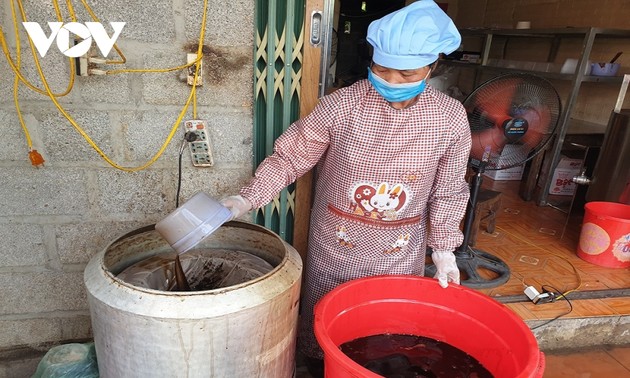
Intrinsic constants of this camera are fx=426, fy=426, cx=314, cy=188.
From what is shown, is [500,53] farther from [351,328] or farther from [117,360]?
[117,360]

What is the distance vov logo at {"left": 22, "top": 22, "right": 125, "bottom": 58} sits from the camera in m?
1.53

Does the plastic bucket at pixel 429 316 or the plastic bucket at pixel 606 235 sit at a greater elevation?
the plastic bucket at pixel 429 316

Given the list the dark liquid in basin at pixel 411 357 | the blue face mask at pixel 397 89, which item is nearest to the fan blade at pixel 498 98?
the blue face mask at pixel 397 89

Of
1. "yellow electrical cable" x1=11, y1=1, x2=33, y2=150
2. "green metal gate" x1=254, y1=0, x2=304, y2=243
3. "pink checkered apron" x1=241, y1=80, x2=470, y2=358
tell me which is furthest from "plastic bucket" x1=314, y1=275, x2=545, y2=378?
"yellow electrical cable" x1=11, y1=1, x2=33, y2=150

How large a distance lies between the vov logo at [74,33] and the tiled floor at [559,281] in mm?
1682

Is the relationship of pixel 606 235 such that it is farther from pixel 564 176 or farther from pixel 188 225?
pixel 188 225

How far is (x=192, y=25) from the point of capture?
1.59 metres

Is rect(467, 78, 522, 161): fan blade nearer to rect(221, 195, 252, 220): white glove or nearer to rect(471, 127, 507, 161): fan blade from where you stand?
rect(471, 127, 507, 161): fan blade

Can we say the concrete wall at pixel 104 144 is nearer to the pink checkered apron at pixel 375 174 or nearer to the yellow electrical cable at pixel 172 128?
the yellow electrical cable at pixel 172 128

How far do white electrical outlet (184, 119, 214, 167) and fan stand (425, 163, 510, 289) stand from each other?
55.6 inches

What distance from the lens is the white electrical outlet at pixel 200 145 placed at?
67.1 inches

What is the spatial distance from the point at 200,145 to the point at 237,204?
454mm

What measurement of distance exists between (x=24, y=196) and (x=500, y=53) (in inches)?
201

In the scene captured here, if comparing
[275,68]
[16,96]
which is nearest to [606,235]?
[275,68]
